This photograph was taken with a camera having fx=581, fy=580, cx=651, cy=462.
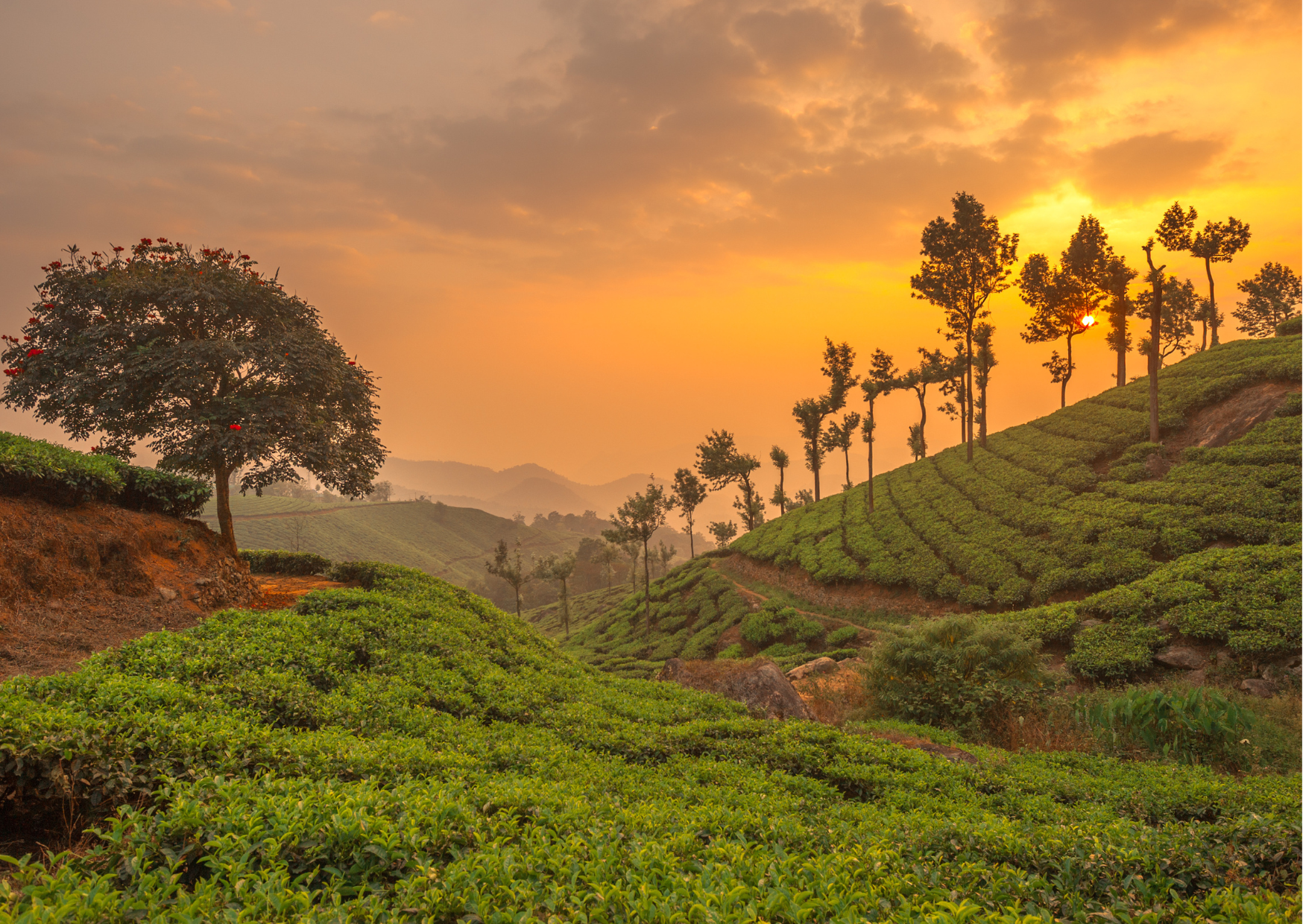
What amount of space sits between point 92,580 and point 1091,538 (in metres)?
33.4

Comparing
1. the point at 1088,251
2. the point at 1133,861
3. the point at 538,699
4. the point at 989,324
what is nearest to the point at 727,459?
the point at 989,324

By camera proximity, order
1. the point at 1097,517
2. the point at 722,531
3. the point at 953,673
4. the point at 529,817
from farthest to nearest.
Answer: the point at 722,531 → the point at 1097,517 → the point at 953,673 → the point at 529,817

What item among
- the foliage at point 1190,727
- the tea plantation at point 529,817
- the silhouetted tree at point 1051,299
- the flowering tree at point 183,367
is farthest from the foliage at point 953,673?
the silhouetted tree at point 1051,299

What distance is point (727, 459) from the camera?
64562 mm

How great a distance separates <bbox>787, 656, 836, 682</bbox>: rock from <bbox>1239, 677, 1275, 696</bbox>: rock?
1135 cm

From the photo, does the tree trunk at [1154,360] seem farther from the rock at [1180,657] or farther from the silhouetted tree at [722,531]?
the silhouetted tree at [722,531]

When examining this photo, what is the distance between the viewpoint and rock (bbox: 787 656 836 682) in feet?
72.7

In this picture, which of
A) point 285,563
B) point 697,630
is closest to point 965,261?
point 697,630

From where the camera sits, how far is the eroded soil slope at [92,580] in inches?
402

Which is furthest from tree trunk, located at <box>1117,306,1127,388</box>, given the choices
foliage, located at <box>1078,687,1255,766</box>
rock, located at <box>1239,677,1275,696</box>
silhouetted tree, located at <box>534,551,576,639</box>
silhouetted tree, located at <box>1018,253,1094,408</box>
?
silhouetted tree, located at <box>534,551,576,639</box>

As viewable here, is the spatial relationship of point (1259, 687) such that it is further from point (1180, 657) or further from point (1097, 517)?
point (1097, 517)

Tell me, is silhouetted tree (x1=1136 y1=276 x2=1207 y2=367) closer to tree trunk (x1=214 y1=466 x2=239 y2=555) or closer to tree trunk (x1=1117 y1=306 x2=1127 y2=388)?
tree trunk (x1=1117 y1=306 x2=1127 y2=388)

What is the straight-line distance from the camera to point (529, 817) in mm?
5375

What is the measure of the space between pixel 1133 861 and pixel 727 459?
5991cm
